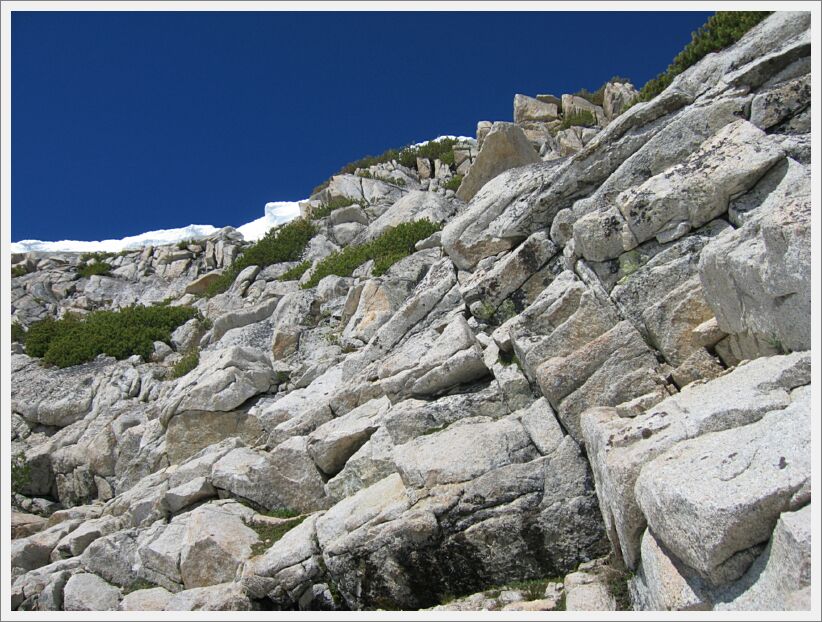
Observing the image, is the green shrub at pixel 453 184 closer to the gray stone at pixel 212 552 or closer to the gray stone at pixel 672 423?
the gray stone at pixel 212 552

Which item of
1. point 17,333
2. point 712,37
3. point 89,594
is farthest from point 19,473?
point 712,37

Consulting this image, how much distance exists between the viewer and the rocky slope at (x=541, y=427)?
7641mm

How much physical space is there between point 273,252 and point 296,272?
191 inches

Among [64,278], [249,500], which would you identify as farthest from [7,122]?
[64,278]

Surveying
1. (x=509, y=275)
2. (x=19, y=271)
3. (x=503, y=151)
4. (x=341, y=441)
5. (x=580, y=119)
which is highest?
(x=580, y=119)

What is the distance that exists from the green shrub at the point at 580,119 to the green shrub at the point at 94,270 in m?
35.0

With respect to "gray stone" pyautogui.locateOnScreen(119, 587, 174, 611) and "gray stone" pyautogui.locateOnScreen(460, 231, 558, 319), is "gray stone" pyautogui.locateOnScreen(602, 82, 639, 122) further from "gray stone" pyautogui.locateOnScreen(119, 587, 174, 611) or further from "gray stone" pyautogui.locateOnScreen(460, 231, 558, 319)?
"gray stone" pyautogui.locateOnScreen(119, 587, 174, 611)

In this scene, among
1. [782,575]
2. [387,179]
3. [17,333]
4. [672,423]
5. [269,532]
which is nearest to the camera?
[782,575]

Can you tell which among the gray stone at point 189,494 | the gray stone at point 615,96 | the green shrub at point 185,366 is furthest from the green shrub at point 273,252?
the gray stone at point 189,494

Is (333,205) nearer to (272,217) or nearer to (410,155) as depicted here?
(410,155)

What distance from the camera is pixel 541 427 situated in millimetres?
11820

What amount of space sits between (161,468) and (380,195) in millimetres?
27181

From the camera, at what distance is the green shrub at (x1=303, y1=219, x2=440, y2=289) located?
29.2 m

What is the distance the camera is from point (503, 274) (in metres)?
16.3
